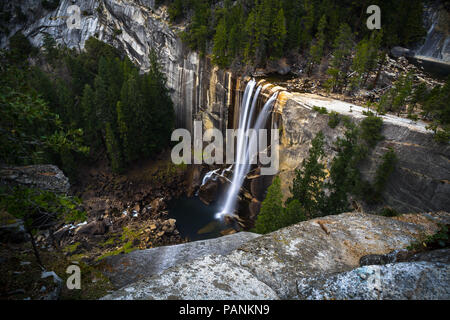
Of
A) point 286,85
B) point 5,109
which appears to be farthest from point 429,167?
point 5,109

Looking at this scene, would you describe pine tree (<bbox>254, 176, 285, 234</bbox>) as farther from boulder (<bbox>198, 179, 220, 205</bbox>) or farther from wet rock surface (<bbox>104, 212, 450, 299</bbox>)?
boulder (<bbox>198, 179, 220, 205</bbox>)

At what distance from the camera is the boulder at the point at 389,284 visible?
13.4ft

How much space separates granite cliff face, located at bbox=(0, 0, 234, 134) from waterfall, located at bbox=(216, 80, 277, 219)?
3.46m

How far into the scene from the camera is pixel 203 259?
563 centimetres

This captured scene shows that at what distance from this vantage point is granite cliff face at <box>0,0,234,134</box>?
33.2 metres

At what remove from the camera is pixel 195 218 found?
26.9 metres

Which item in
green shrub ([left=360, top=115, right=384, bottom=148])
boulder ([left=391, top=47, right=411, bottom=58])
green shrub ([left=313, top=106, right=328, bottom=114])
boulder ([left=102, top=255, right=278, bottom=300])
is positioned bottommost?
boulder ([left=102, top=255, right=278, bottom=300])

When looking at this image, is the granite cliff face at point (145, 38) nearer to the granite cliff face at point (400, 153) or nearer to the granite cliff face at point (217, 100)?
the granite cliff face at point (217, 100)

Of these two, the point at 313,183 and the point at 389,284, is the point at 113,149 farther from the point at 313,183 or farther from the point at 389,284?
the point at 389,284

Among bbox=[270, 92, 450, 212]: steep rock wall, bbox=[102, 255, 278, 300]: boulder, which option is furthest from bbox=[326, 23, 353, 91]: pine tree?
bbox=[102, 255, 278, 300]: boulder

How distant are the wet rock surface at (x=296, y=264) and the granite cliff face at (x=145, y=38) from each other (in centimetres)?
2451

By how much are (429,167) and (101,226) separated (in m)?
27.7

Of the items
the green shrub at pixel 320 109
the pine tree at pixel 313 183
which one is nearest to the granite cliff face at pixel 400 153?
the green shrub at pixel 320 109

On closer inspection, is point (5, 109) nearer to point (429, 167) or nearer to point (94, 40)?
point (429, 167)
